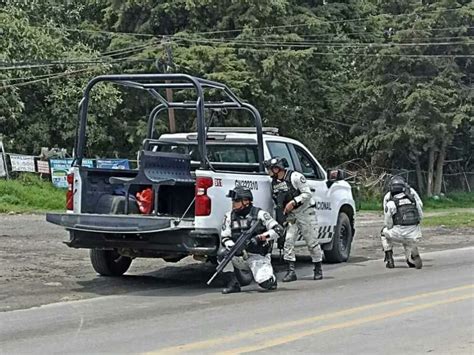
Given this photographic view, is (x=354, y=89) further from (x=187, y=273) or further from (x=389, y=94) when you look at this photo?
(x=187, y=273)

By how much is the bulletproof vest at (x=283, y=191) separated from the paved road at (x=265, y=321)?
1.09 meters

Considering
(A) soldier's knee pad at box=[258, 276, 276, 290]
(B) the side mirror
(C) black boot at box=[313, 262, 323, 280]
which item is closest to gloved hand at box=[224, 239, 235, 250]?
(A) soldier's knee pad at box=[258, 276, 276, 290]

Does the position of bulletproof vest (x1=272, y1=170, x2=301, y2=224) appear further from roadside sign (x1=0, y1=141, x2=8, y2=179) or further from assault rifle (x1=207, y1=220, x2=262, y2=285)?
roadside sign (x1=0, y1=141, x2=8, y2=179)

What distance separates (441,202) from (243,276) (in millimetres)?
29743

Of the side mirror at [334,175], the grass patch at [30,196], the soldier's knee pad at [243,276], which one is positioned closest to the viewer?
the soldier's knee pad at [243,276]

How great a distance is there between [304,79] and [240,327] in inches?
1165

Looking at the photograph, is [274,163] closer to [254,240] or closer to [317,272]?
[254,240]

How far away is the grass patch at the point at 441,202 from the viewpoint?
3580 centimetres

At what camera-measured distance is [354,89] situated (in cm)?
3953

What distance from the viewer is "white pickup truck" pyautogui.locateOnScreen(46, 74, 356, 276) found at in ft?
34.6

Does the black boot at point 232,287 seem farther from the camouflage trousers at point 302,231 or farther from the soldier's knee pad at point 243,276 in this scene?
the camouflage trousers at point 302,231

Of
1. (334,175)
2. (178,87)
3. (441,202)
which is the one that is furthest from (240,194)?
(441,202)

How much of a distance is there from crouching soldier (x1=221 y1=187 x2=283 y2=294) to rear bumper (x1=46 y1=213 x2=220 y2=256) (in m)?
0.24

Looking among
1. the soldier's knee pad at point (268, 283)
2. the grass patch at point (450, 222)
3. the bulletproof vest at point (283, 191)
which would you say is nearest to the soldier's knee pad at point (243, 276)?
the soldier's knee pad at point (268, 283)
